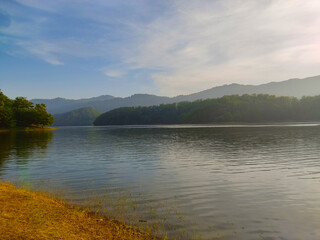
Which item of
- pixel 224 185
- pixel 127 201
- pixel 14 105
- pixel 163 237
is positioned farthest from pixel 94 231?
pixel 14 105

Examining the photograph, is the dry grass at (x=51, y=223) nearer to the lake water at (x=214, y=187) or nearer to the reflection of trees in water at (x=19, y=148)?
the lake water at (x=214, y=187)

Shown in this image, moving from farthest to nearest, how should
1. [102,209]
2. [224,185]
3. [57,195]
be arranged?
1. [224,185]
2. [57,195]
3. [102,209]

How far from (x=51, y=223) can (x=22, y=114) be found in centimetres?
18428

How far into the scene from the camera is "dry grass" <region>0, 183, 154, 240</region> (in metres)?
12.7

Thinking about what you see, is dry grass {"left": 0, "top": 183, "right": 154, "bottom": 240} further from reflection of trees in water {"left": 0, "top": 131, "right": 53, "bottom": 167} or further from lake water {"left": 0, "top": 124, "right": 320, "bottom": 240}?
reflection of trees in water {"left": 0, "top": 131, "right": 53, "bottom": 167}

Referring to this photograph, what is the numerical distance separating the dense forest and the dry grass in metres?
166

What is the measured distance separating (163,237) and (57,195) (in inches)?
484

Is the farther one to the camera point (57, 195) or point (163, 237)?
point (57, 195)

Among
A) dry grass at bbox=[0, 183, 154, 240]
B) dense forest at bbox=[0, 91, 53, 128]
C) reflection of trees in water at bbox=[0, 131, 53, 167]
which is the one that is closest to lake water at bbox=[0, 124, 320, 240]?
dry grass at bbox=[0, 183, 154, 240]

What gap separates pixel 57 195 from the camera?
2261 centimetres

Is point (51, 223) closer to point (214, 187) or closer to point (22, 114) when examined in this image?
point (214, 187)

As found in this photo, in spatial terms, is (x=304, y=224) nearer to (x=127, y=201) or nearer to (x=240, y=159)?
(x=127, y=201)

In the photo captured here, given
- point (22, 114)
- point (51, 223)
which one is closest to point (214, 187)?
point (51, 223)

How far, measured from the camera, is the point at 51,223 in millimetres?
14445
